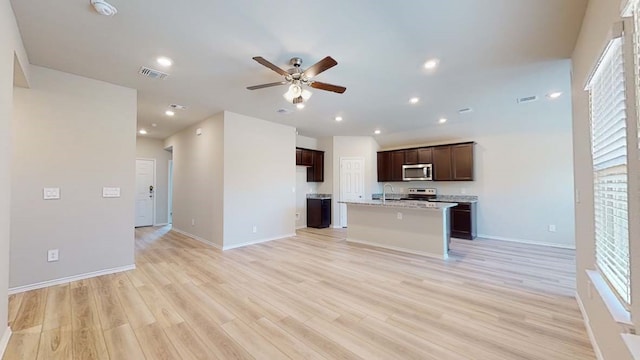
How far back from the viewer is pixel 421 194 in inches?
265

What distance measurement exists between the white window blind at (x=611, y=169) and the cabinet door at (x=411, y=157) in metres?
4.67

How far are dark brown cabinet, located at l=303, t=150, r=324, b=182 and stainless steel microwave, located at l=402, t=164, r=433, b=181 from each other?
2.29 meters

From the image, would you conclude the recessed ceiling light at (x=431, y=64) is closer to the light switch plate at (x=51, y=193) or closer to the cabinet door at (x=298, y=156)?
the cabinet door at (x=298, y=156)

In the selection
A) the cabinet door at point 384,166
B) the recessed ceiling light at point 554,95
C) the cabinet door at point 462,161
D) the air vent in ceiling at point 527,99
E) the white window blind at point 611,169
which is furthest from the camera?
the cabinet door at point 384,166

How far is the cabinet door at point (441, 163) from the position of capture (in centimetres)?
609

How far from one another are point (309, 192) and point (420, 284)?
487 cm

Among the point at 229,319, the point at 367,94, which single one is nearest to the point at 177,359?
the point at 229,319

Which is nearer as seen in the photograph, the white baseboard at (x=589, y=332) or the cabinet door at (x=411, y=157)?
the white baseboard at (x=589, y=332)

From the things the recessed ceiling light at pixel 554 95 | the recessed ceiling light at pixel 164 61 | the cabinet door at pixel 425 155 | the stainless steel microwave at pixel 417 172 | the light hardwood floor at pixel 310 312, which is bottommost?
the light hardwood floor at pixel 310 312

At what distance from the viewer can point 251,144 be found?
5.19 metres

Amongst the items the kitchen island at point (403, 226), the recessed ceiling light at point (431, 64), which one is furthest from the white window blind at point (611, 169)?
the kitchen island at point (403, 226)

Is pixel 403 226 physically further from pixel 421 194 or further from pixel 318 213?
pixel 318 213

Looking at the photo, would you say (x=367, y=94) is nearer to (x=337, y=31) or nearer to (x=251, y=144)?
(x=337, y=31)

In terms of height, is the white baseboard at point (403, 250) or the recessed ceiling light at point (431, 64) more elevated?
the recessed ceiling light at point (431, 64)
